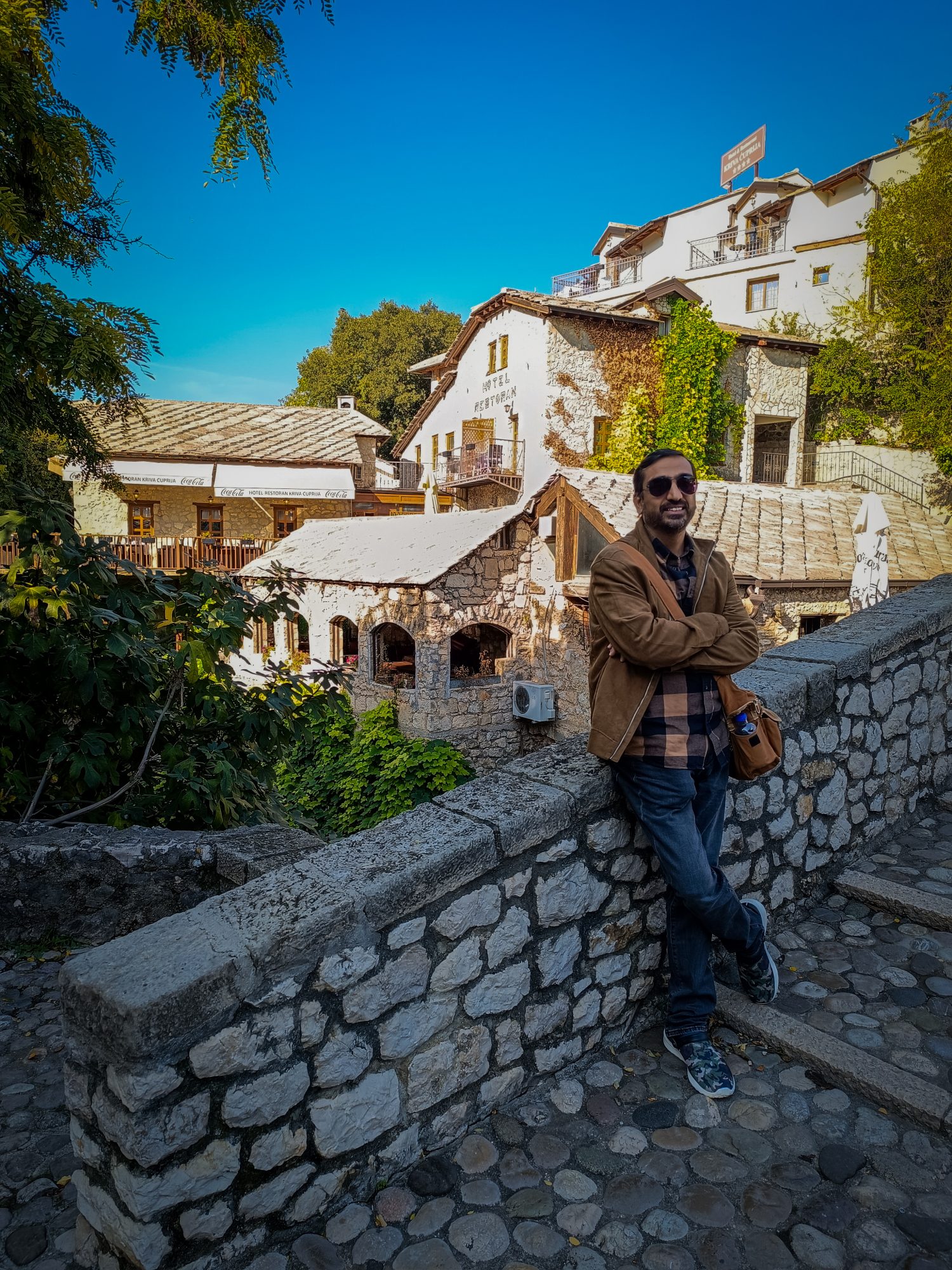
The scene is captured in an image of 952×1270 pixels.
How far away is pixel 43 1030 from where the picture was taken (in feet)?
8.50

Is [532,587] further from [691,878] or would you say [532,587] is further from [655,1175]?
[655,1175]

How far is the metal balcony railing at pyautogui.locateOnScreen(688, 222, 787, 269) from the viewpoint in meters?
27.2

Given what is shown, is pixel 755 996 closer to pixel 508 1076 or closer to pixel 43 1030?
pixel 508 1076

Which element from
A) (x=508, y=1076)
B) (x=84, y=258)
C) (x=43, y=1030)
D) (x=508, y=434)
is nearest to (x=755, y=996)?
(x=508, y=1076)

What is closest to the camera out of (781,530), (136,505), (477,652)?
(781,530)

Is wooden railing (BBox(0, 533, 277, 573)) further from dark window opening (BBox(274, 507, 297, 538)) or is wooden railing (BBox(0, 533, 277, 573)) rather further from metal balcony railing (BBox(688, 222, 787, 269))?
metal balcony railing (BBox(688, 222, 787, 269))

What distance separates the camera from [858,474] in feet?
71.5

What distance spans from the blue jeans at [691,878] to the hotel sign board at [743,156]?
3490 centimetres

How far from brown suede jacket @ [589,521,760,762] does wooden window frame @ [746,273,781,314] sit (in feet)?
90.4

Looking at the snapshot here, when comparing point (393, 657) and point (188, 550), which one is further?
point (188, 550)

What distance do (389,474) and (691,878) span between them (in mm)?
28564

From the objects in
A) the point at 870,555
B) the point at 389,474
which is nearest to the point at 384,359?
the point at 389,474

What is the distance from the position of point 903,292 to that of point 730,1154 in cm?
2460

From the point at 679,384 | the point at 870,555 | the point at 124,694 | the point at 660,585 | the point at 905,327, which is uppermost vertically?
the point at 905,327
